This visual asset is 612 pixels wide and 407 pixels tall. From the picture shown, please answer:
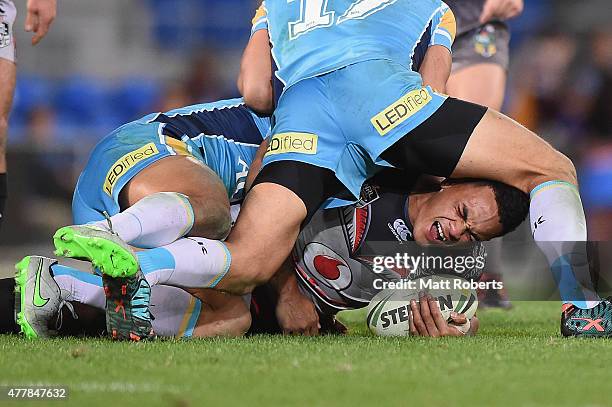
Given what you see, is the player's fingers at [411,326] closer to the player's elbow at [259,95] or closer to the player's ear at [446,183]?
the player's ear at [446,183]

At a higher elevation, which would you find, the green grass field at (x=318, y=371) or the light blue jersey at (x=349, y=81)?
the light blue jersey at (x=349, y=81)

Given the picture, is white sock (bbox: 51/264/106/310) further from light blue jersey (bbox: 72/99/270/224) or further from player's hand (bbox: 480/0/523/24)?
player's hand (bbox: 480/0/523/24)

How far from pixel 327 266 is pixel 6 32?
2353mm

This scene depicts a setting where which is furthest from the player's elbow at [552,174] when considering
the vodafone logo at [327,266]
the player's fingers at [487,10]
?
the player's fingers at [487,10]

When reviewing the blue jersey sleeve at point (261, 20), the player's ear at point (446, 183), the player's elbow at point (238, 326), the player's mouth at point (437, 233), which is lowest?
the player's elbow at point (238, 326)

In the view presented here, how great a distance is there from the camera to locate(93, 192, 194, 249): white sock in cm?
399

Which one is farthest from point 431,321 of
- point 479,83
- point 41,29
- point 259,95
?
point 479,83

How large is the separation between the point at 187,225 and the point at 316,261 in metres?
0.70

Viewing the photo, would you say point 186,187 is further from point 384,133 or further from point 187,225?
point 384,133

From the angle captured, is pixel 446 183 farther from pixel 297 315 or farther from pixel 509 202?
pixel 297 315

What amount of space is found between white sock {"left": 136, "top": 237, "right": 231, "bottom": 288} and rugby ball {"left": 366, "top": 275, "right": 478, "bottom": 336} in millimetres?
750

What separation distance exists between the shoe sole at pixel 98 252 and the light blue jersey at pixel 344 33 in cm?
160

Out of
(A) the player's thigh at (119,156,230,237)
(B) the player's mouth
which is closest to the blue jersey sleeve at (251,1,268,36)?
(A) the player's thigh at (119,156,230,237)

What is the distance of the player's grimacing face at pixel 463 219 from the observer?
4562 millimetres
